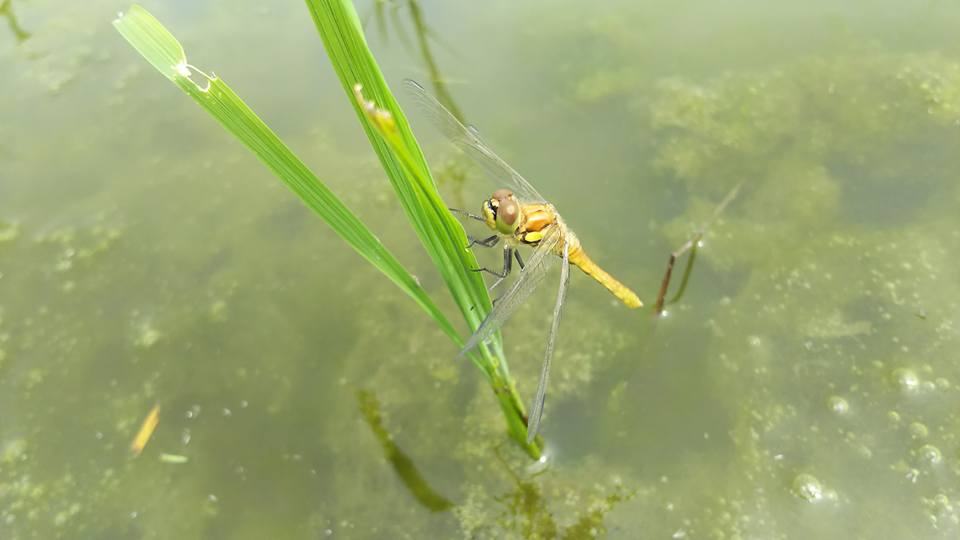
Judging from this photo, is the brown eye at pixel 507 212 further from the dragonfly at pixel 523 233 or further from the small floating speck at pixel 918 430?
the small floating speck at pixel 918 430

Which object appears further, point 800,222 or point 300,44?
point 300,44

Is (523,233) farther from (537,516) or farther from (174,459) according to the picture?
(174,459)

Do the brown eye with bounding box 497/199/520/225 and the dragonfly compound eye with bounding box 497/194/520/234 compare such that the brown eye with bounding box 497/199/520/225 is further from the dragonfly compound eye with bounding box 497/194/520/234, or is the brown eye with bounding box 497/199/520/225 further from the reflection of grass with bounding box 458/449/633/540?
the reflection of grass with bounding box 458/449/633/540

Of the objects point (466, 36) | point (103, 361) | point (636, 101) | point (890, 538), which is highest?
point (466, 36)

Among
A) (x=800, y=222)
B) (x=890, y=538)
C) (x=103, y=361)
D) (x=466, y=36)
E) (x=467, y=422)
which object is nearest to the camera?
(x=890, y=538)

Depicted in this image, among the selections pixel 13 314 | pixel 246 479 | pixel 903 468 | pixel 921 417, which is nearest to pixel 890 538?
pixel 903 468

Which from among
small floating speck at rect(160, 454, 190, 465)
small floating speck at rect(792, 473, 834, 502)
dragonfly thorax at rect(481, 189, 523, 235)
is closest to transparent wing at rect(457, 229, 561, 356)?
dragonfly thorax at rect(481, 189, 523, 235)

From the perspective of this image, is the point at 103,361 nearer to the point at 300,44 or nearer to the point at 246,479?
the point at 246,479

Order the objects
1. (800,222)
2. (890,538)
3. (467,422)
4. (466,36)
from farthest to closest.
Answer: (466,36) < (800,222) < (467,422) < (890,538)
